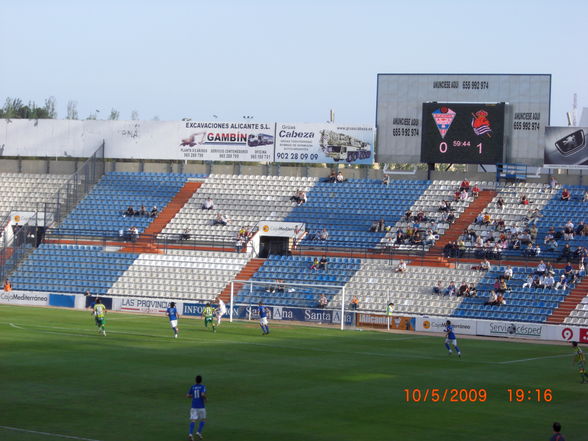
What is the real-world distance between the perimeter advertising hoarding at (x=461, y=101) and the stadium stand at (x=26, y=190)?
88.1 ft

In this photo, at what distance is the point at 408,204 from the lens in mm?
68500

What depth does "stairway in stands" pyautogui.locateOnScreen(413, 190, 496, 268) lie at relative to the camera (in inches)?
2441

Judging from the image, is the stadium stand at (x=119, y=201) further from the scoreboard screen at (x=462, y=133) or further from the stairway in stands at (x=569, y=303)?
the stairway in stands at (x=569, y=303)

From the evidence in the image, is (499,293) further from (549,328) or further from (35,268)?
(35,268)

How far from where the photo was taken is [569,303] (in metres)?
55.0

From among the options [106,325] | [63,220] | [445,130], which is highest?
[445,130]

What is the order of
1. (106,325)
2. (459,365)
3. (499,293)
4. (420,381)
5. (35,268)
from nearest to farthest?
(420,381) < (459,365) < (106,325) < (499,293) < (35,268)

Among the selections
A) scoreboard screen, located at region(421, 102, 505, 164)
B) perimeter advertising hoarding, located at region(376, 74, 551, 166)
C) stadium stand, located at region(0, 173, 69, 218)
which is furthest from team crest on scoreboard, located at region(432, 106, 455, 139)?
stadium stand, located at region(0, 173, 69, 218)

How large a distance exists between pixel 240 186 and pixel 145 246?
9514 millimetres

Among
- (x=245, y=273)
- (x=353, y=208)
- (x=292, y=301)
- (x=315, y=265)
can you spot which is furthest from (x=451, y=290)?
(x=245, y=273)

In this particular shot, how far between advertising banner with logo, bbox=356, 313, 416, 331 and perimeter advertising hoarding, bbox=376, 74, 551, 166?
16.9 meters

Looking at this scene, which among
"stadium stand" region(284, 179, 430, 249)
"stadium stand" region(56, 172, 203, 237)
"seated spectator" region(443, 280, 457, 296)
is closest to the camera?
"seated spectator" region(443, 280, 457, 296)

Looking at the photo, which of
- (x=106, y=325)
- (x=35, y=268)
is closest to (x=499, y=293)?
(x=106, y=325)
